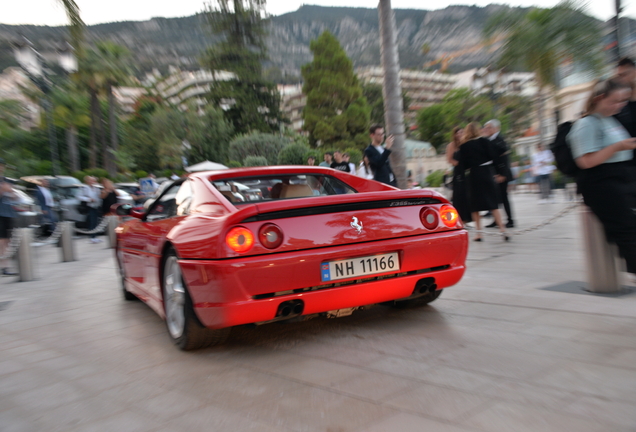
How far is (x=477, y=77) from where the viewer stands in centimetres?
2700

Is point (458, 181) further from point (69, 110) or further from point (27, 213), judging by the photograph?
point (69, 110)

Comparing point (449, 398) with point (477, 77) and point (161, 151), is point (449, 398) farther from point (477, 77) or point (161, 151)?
point (161, 151)

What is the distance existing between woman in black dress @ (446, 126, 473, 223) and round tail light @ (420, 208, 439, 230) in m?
5.08

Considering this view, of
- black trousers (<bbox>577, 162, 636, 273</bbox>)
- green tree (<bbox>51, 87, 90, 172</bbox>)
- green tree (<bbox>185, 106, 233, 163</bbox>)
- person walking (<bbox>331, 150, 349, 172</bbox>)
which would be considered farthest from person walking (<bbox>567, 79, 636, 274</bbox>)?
green tree (<bbox>185, 106, 233, 163</bbox>)

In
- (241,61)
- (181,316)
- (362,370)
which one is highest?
(241,61)

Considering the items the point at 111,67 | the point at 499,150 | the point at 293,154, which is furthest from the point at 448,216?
the point at 293,154

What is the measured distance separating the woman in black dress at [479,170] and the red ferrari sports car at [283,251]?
4502 millimetres

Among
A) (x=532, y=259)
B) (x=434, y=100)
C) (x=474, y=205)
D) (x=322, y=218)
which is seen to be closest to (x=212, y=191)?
(x=322, y=218)

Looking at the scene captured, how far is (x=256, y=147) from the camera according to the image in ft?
174

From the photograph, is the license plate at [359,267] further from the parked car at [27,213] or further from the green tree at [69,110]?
the green tree at [69,110]

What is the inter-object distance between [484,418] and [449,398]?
27 centimetres

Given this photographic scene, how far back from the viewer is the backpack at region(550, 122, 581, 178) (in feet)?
14.1

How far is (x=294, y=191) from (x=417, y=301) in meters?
1.35

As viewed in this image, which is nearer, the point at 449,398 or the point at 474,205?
the point at 449,398
